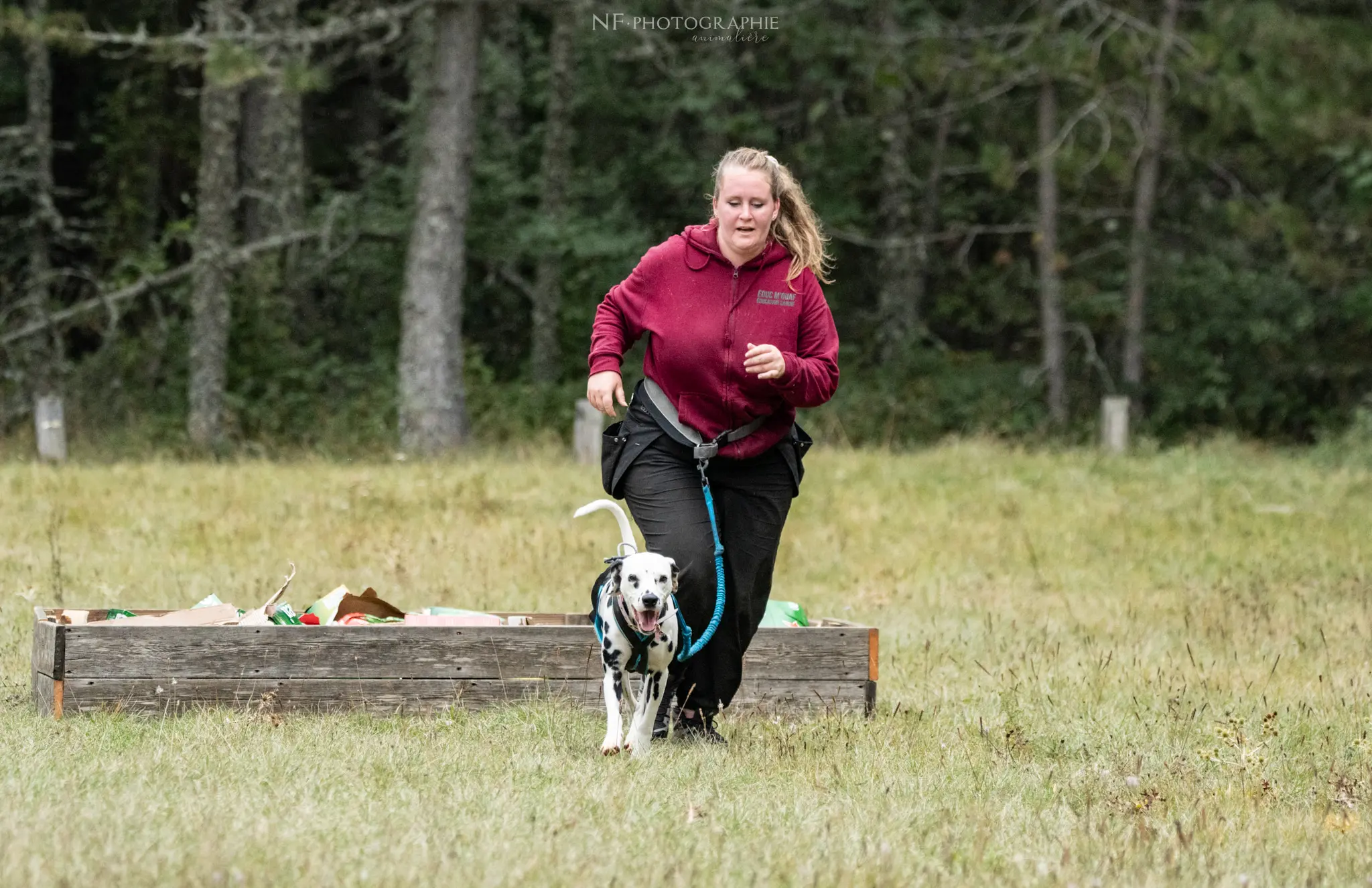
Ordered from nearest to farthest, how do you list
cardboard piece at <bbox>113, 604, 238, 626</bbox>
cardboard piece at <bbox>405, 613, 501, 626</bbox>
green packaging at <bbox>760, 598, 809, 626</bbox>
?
cardboard piece at <bbox>113, 604, 238, 626</bbox> → cardboard piece at <bbox>405, 613, 501, 626</bbox> → green packaging at <bbox>760, 598, 809, 626</bbox>

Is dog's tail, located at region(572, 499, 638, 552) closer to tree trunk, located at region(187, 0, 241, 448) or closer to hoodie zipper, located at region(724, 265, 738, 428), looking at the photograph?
hoodie zipper, located at region(724, 265, 738, 428)

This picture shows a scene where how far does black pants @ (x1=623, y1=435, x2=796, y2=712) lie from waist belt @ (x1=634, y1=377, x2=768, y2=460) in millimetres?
58

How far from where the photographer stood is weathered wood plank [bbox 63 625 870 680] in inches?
255

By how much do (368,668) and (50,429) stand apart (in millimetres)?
12258

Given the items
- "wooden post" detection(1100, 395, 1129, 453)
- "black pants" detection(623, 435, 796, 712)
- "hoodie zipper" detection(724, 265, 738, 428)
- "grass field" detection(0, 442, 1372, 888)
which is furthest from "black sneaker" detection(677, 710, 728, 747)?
"wooden post" detection(1100, 395, 1129, 453)

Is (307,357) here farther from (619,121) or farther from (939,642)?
(939,642)

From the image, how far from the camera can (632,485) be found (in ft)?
19.5

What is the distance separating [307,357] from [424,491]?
41.5ft

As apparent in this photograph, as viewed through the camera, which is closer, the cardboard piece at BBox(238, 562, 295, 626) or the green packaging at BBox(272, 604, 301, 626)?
the cardboard piece at BBox(238, 562, 295, 626)

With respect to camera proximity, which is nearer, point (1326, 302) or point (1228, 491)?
point (1228, 491)

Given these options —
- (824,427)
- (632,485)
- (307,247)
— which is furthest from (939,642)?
(307,247)

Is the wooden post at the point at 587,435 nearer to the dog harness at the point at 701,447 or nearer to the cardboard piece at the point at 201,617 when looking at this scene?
the cardboard piece at the point at 201,617

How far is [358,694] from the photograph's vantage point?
659 centimetres

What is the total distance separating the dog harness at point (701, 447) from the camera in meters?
5.82
